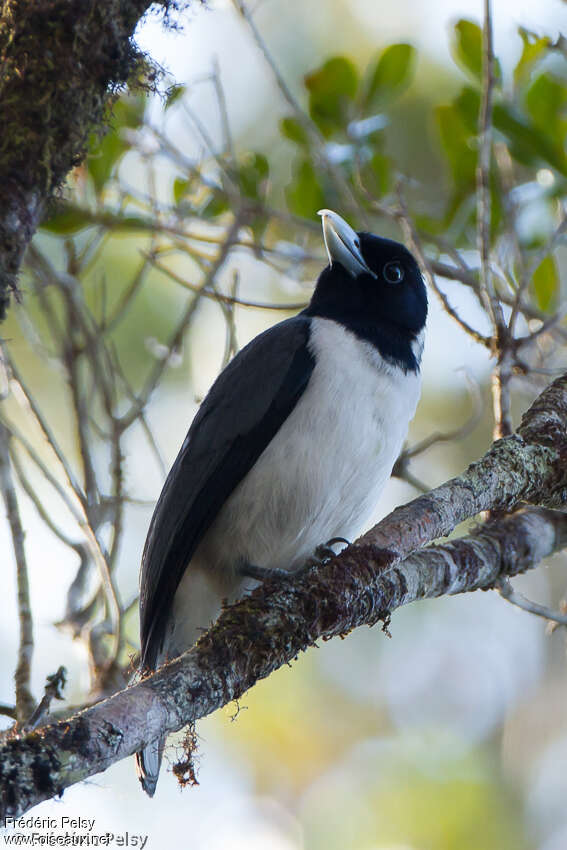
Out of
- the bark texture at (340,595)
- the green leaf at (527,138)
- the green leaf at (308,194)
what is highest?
the green leaf at (308,194)

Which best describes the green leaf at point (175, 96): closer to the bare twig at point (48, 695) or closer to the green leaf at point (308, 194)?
the green leaf at point (308, 194)

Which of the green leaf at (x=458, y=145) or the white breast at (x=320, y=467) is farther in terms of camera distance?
the green leaf at (x=458, y=145)

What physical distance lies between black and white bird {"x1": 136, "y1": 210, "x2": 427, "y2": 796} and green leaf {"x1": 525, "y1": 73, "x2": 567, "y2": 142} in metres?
1.36

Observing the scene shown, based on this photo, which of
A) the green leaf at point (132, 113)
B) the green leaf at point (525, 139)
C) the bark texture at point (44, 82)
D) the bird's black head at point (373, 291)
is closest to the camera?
the bark texture at point (44, 82)

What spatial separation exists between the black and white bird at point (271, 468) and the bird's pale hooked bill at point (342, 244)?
0.32m

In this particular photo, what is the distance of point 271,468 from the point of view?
368 cm

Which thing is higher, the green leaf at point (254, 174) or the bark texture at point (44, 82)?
the green leaf at point (254, 174)

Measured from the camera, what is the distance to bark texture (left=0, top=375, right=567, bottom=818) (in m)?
2.02

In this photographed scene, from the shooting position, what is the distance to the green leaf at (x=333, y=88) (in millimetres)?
4934

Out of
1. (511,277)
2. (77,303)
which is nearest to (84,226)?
(77,303)

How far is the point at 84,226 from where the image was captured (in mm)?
4879

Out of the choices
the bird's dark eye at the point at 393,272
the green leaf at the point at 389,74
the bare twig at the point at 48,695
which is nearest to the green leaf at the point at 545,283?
the bird's dark eye at the point at 393,272

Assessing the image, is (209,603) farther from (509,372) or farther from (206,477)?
(509,372)

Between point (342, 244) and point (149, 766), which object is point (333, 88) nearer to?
point (342, 244)
